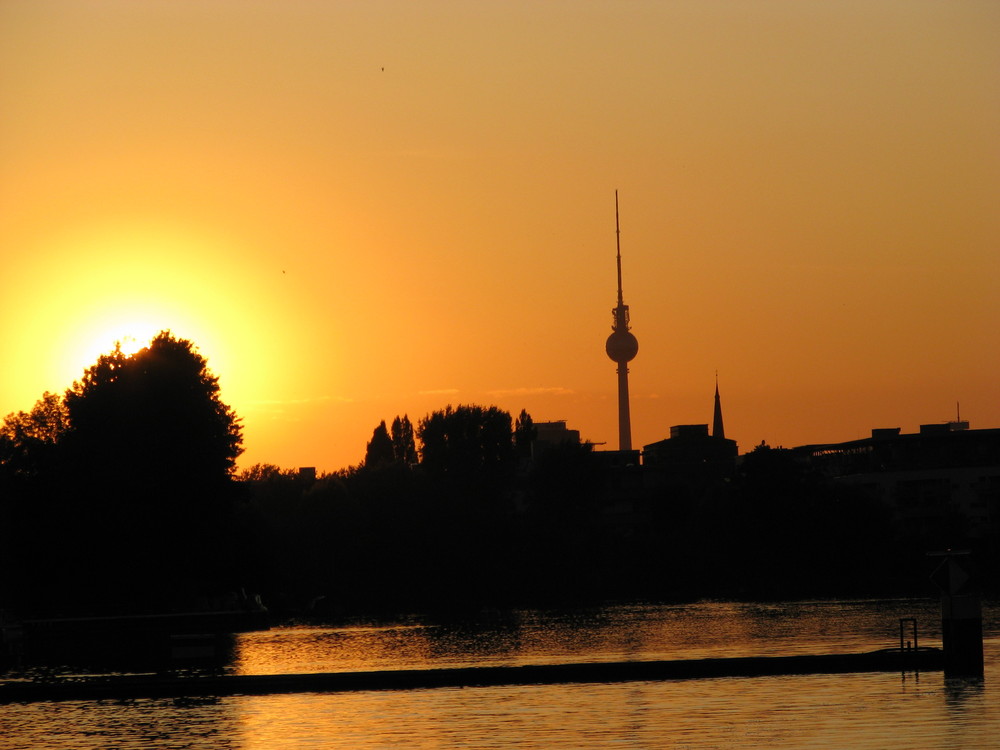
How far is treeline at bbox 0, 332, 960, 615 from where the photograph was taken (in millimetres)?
87188

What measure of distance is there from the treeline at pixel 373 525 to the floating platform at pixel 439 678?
39327 mm

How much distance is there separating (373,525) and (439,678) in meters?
94.2

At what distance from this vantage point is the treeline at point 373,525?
3433 inches

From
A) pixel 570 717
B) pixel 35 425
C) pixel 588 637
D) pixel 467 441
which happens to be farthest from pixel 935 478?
pixel 570 717

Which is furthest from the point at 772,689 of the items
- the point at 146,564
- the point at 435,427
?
the point at 435,427

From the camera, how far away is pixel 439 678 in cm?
4259

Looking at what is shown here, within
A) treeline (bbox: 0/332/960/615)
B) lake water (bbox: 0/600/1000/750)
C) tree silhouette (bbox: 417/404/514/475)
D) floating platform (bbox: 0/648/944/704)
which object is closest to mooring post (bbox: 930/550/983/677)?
lake water (bbox: 0/600/1000/750)

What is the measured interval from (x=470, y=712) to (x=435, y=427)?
127 meters

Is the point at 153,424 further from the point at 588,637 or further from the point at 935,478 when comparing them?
the point at 935,478

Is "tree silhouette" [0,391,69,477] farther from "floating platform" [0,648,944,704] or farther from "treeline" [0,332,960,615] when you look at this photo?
"floating platform" [0,648,944,704]

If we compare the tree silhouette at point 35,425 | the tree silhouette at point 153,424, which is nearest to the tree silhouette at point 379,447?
the tree silhouette at point 35,425

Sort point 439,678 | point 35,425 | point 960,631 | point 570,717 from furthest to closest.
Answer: point 35,425
point 439,678
point 960,631
point 570,717

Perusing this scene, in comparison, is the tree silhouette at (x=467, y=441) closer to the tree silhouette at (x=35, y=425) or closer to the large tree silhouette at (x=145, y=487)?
the tree silhouette at (x=35, y=425)

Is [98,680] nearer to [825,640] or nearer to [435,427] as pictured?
[825,640]
